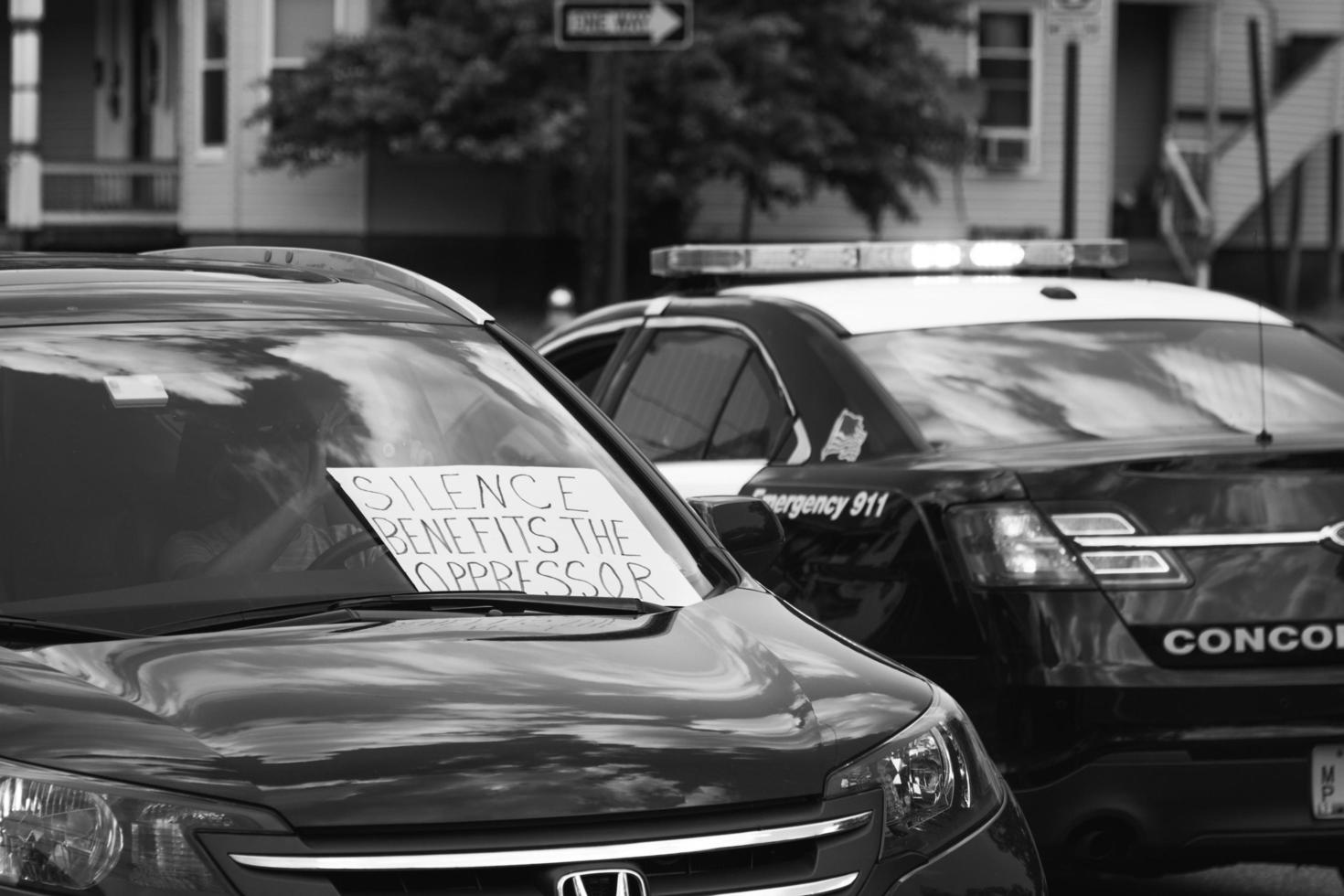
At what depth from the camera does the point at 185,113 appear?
1065 inches

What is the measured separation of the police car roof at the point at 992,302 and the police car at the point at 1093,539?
0.02m

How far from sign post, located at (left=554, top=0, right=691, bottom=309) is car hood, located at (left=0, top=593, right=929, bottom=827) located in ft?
30.5

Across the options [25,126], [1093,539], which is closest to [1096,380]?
[1093,539]

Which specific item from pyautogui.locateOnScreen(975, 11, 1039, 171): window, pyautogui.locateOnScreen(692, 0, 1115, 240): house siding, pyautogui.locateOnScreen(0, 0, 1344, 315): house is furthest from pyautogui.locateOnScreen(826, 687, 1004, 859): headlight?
pyautogui.locateOnScreen(975, 11, 1039, 171): window

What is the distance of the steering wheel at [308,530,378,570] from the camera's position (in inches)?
147

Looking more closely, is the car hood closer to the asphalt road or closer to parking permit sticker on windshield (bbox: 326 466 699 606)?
parking permit sticker on windshield (bbox: 326 466 699 606)

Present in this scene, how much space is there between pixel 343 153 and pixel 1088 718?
A: 2077cm

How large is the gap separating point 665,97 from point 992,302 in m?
17.9

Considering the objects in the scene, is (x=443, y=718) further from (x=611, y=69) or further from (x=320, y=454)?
(x=611, y=69)

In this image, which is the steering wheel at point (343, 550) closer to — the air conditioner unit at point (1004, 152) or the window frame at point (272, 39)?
the window frame at point (272, 39)

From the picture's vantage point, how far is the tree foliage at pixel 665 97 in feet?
77.3

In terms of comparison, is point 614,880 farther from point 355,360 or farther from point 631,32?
point 631,32

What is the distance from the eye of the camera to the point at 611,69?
13461mm

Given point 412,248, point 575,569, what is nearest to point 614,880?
point 575,569
